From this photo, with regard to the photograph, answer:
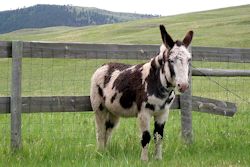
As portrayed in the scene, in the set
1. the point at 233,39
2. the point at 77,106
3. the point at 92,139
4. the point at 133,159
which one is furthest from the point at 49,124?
the point at 233,39

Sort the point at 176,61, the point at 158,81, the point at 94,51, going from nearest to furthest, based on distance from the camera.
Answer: the point at 176,61
the point at 158,81
the point at 94,51

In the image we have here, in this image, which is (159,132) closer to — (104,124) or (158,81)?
(158,81)

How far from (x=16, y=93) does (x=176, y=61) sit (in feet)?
8.18

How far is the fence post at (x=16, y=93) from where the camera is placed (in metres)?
7.54

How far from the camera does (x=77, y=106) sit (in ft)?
26.8

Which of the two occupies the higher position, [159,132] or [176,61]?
[176,61]

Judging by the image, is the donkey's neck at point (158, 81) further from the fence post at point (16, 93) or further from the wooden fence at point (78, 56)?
the fence post at point (16, 93)

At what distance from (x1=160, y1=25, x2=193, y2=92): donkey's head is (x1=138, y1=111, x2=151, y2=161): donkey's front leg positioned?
2.07 feet

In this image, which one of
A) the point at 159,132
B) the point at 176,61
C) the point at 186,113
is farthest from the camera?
the point at 186,113

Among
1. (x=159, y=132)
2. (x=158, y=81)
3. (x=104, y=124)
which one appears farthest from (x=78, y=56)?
(x=159, y=132)

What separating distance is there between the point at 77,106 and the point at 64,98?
0.26 meters

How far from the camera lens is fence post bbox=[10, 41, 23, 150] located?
754cm

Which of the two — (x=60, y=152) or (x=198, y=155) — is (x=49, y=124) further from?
(x=198, y=155)

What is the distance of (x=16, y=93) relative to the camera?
24.8 feet
